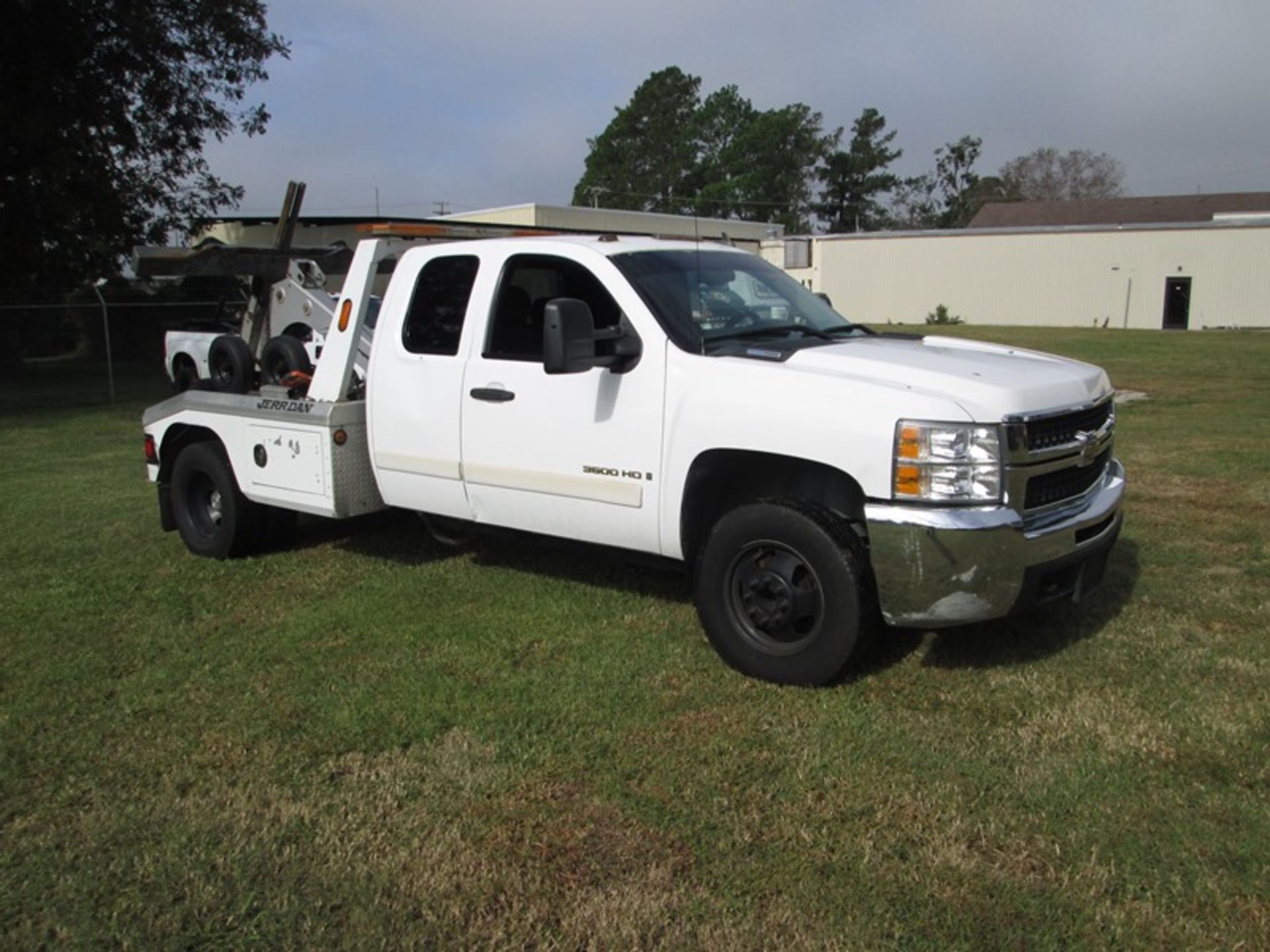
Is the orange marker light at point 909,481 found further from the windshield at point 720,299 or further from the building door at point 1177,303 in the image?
the building door at point 1177,303

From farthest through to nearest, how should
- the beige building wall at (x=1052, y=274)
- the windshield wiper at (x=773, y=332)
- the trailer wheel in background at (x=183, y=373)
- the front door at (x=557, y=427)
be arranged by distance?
the beige building wall at (x=1052, y=274)
the trailer wheel in background at (x=183, y=373)
the windshield wiper at (x=773, y=332)
the front door at (x=557, y=427)

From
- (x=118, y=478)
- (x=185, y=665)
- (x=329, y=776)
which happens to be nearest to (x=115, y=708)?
(x=185, y=665)

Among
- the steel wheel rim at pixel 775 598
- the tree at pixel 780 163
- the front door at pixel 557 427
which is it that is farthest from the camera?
the tree at pixel 780 163

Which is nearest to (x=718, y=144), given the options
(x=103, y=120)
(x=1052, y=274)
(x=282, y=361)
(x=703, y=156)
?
(x=703, y=156)

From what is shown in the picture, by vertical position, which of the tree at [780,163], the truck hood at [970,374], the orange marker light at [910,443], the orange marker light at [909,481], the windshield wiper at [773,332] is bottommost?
the orange marker light at [909,481]

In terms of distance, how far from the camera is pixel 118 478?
10656 mm

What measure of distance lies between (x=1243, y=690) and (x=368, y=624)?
4.02m

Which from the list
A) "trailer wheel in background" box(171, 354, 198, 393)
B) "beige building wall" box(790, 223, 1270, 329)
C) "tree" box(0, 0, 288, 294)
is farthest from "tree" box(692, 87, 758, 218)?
"trailer wheel in background" box(171, 354, 198, 393)

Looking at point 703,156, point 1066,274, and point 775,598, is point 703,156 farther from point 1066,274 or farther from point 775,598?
point 775,598

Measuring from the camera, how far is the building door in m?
43.5

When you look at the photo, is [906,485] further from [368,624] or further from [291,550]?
[291,550]

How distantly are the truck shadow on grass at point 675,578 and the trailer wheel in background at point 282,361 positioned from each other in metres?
1.15

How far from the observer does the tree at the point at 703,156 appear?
80250 millimetres

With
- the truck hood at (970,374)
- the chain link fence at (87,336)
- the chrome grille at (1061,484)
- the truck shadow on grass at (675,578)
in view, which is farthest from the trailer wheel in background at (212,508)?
the chain link fence at (87,336)
